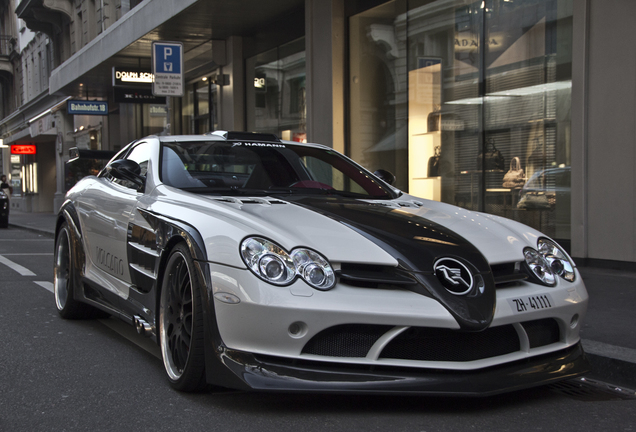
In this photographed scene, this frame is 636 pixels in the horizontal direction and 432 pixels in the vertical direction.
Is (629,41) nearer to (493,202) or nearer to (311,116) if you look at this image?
(493,202)

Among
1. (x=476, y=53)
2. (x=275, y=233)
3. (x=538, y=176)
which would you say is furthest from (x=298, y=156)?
(x=476, y=53)

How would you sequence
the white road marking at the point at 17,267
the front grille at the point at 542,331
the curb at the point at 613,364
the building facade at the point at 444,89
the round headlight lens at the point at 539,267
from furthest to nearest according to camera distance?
the white road marking at the point at 17,267
the building facade at the point at 444,89
the curb at the point at 613,364
the round headlight lens at the point at 539,267
the front grille at the point at 542,331

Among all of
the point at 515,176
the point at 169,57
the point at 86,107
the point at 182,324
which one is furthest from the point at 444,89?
the point at 86,107

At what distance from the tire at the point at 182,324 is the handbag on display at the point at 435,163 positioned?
8.07m

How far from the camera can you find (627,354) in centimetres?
422

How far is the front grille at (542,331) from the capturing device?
3.41 meters

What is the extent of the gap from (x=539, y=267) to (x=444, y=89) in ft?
26.3

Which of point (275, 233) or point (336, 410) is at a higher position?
point (275, 233)

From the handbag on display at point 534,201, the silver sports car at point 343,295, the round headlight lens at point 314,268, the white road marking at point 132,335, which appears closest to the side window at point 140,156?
the silver sports car at point 343,295

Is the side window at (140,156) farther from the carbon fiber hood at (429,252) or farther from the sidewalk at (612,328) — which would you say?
the sidewalk at (612,328)

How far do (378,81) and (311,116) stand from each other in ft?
4.89

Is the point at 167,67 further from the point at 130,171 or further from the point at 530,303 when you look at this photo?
the point at 530,303

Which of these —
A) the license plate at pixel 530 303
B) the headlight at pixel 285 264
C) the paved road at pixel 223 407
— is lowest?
the paved road at pixel 223 407

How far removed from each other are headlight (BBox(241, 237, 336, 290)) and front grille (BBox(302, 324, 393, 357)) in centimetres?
21
